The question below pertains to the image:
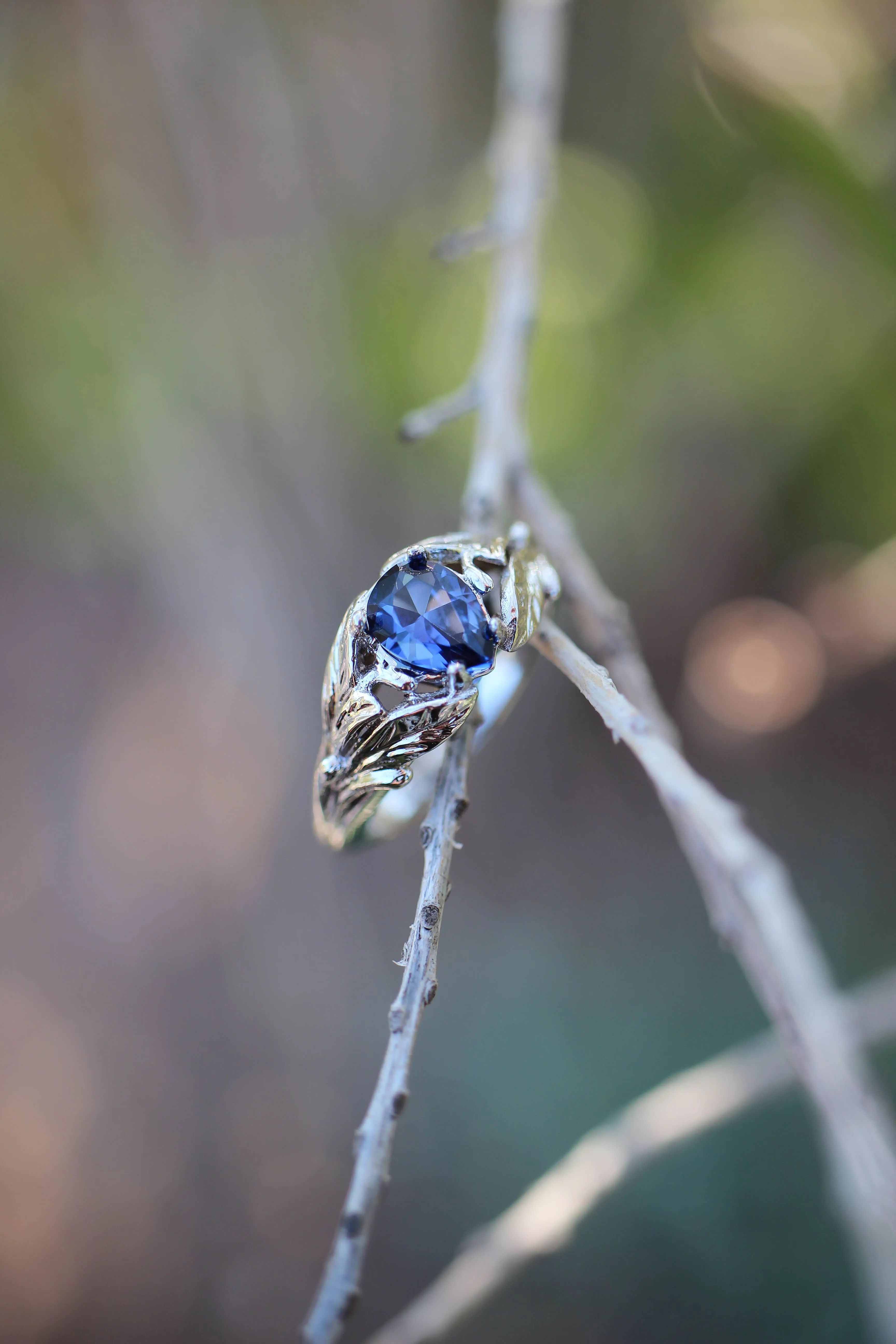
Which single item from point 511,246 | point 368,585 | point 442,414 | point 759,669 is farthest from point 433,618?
point 368,585

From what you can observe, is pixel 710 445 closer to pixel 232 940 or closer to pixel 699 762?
pixel 699 762

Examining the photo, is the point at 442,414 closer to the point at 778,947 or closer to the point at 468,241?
the point at 468,241

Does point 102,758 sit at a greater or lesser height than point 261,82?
lesser

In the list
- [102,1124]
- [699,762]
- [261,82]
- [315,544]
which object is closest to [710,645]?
[699,762]

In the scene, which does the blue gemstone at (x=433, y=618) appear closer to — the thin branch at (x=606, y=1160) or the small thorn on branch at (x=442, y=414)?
the small thorn on branch at (x=442, y=414)

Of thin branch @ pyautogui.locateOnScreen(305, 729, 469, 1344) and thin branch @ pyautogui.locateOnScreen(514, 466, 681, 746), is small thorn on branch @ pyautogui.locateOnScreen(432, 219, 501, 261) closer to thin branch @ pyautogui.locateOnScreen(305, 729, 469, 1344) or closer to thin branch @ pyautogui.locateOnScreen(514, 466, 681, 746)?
thin branch @ pyautogui.locateOnScreen(514, 466, 681, 746)

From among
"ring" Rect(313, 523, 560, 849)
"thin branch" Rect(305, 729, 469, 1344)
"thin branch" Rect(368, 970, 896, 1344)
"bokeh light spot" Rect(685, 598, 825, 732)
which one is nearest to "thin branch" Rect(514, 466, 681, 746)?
"ring" Rect(313, 523, 560, 849)
